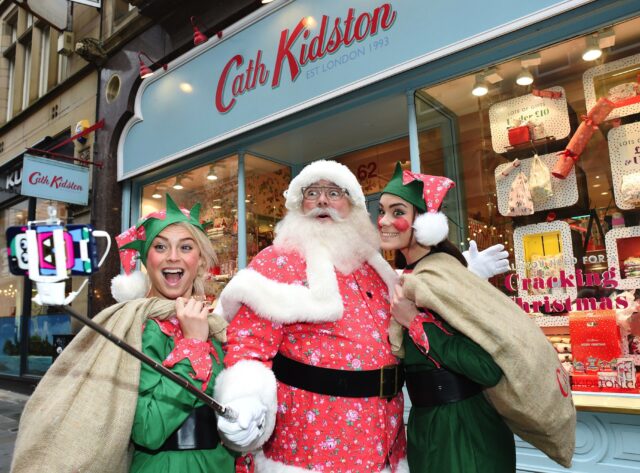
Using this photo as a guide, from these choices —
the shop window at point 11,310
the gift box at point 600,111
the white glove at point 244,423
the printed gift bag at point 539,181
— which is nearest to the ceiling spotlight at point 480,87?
the printed gift bag at point 539,181

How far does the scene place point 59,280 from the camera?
3.48 feet

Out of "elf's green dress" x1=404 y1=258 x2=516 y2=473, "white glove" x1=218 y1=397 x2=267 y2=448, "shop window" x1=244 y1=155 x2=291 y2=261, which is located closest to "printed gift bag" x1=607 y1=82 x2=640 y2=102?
"elf's green dress" x1=404 y1=258 x2=516 y2=473

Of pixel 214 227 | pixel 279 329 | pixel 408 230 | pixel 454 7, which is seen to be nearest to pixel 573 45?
pixel 454 7

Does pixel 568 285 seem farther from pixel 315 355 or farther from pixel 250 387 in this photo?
pixel 250 387

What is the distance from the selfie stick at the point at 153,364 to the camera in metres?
1.06

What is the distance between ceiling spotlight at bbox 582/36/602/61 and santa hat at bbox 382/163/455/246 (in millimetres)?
2333

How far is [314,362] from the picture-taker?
77.9 inches

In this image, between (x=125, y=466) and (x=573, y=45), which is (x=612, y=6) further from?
(x=125, y=466)

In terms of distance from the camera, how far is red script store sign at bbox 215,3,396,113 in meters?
4.48

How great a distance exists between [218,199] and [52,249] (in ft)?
17.9

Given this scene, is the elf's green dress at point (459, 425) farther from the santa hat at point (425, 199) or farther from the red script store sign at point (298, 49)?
the red script store sign at point (298, 49)

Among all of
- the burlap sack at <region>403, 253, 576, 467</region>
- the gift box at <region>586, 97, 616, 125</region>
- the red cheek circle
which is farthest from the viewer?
the gift box at <region>586, 97, 616, 125</region>

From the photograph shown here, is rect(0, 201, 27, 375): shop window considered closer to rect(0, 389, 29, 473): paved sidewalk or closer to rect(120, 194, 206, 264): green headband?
rect(0, 389, 29, 473): paved sidewalk

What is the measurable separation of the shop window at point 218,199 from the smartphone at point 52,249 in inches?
188
